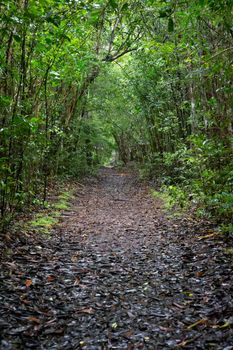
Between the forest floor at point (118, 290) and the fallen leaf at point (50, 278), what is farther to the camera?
the fallen leaf at point (50, 278)

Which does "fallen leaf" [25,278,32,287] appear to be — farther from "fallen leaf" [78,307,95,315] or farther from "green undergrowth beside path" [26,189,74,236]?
"green undergrowth beside path" [26,189,74,236]

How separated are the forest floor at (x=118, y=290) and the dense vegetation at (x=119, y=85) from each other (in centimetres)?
97

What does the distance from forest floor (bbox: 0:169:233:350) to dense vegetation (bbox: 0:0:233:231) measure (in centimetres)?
97

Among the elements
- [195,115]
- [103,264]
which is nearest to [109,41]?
[195,115]

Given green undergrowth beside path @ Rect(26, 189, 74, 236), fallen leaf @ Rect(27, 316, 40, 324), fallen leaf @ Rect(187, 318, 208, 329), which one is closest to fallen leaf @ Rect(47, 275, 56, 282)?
fallen leaf @ Rect(27, 316, 40, 324)

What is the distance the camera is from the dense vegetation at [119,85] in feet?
17.3

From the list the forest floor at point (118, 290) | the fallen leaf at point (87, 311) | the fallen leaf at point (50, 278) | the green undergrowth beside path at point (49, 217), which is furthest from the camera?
the green undergrowth beside path at point (49, 217)

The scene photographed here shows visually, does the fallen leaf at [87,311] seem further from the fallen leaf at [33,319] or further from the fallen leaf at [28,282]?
the fallen leaf at [28,282]

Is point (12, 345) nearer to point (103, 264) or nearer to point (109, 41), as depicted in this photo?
point (103, 264)

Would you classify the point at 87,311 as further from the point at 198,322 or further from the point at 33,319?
Result: the point at 198,322

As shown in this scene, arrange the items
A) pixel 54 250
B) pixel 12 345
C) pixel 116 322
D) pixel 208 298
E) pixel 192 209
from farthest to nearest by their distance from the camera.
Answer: pixel 192 209, pixel 54 250, pixel 208 298, pixel 116 322, pixel 12 345

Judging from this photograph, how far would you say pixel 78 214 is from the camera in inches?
370

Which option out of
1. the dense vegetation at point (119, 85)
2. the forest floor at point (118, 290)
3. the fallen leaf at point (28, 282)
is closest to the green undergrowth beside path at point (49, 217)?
the forest floor at point (118, 290)

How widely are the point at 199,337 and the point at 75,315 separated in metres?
1.27
